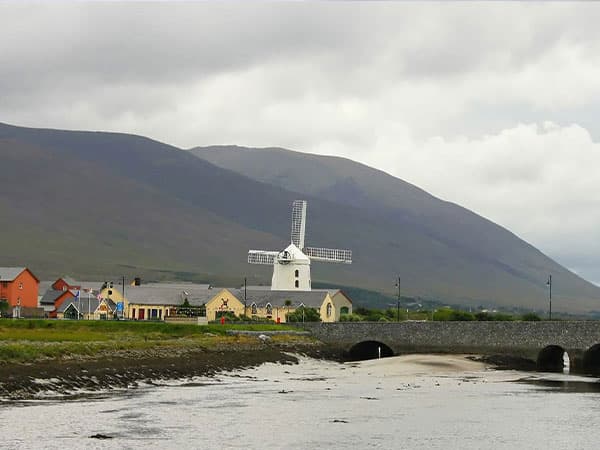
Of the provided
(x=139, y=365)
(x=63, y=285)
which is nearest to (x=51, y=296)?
(x=63, y=285)

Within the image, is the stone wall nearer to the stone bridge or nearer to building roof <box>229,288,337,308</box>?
the stone bridge

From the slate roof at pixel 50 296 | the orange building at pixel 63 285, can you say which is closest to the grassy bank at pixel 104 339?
the slate roof at pixel 50 296

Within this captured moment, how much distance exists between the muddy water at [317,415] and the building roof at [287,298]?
55657 mm

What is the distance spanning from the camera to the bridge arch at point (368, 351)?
113m

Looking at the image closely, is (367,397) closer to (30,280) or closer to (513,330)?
(513,330)

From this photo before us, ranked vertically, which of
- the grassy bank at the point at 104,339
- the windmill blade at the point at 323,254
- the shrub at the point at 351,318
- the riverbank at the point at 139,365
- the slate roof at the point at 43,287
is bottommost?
the riverbank at the point at 139,365

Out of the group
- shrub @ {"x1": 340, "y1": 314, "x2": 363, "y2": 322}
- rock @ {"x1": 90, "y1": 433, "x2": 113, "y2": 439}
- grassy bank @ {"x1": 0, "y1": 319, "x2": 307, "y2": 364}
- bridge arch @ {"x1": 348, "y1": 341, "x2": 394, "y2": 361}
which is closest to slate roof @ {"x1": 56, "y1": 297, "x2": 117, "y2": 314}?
grassy bank @ {"x1": 0, "y1": 319, "x2": 307, "y2": 364}

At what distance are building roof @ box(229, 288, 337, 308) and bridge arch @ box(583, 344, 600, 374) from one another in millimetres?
45239

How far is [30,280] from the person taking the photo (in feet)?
452

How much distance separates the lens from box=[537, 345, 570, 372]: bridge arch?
98.4 metres

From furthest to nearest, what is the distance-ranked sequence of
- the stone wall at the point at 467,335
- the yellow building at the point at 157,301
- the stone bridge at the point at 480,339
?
the yellow building at the point at 157,301
the stone wall at the point at 467,335
the stone bridge at the point at 480,339

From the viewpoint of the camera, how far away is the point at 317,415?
57.6m

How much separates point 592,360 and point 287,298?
165ft

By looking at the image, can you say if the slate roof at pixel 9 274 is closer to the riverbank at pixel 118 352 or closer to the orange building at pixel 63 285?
the orange building at pixel 63 285
